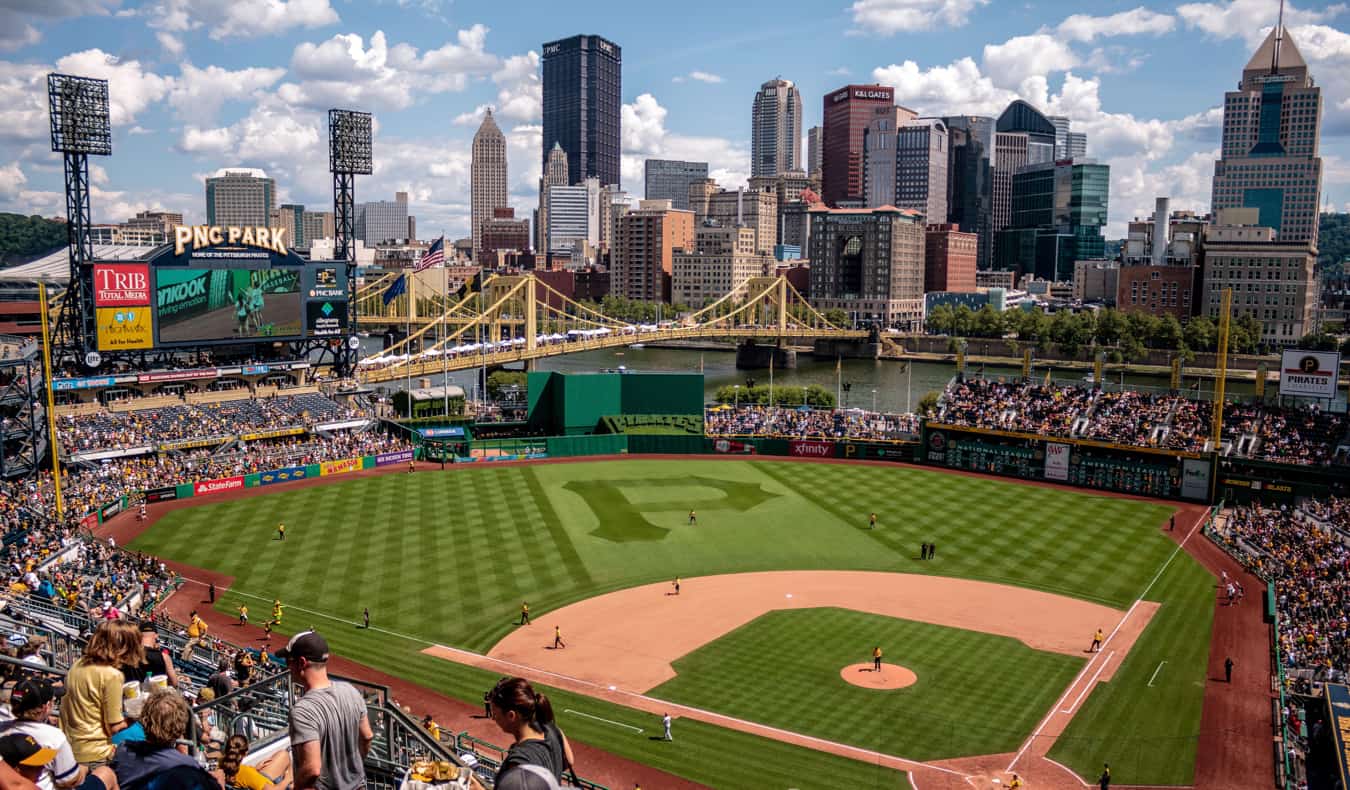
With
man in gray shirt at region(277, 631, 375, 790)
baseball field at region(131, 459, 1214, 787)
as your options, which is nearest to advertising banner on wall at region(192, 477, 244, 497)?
baseball field at region(131, 459, 1214, 787)

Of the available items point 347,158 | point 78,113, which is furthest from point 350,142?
Answer: point 78,113

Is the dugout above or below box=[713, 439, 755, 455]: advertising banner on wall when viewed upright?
above

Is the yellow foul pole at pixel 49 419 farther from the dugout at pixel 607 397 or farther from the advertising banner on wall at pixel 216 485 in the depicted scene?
the dugout at pixel 607 397

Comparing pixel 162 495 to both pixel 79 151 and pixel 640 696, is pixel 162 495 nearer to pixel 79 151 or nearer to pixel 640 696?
pixel 79 151

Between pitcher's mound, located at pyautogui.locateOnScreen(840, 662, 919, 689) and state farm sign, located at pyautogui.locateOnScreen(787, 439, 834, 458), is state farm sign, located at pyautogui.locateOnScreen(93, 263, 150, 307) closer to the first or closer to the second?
state farm sign, located at pyautogui.locateOnScreen(787, 439, 834, 458)

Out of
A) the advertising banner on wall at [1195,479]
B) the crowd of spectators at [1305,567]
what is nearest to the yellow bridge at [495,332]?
the advertising banner on wall at [1195,479]

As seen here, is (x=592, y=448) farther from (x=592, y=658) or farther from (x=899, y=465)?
(x=592, y=658)
